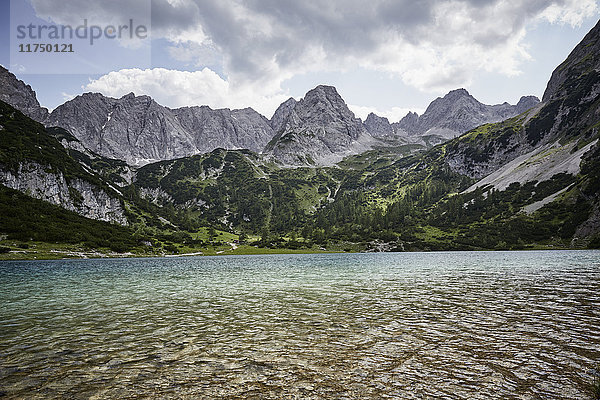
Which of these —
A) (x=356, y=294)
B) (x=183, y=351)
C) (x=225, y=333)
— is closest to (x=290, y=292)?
(x=356, y=294)

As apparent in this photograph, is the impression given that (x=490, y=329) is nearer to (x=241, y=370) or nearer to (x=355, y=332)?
(x=355, y=332)

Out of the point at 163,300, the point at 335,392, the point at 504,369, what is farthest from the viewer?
the point at 163,300

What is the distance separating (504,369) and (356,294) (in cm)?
2113

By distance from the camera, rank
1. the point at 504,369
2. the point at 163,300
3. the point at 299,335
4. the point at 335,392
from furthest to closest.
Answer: the point at 163,300
the point at 299,335
the point at 504,369
the point at 335,392

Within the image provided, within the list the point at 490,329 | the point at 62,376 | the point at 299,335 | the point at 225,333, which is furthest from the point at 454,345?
the point at 62,376

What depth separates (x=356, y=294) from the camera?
32.9m

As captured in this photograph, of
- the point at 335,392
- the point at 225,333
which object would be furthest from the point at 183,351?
the point at 335,392

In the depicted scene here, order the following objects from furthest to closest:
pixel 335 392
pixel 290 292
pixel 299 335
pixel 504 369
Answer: pixel 290 292, pixel 299 335, pixel 504 369, pixel 335 392

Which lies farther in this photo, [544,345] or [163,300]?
[163,300]

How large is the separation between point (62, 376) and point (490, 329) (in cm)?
2129

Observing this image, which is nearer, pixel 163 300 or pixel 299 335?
pixel 299 335

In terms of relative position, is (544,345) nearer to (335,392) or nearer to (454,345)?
(454,345)

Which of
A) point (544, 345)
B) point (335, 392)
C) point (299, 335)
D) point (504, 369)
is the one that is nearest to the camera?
point (335, 392)

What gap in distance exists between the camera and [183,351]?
50.5ft
